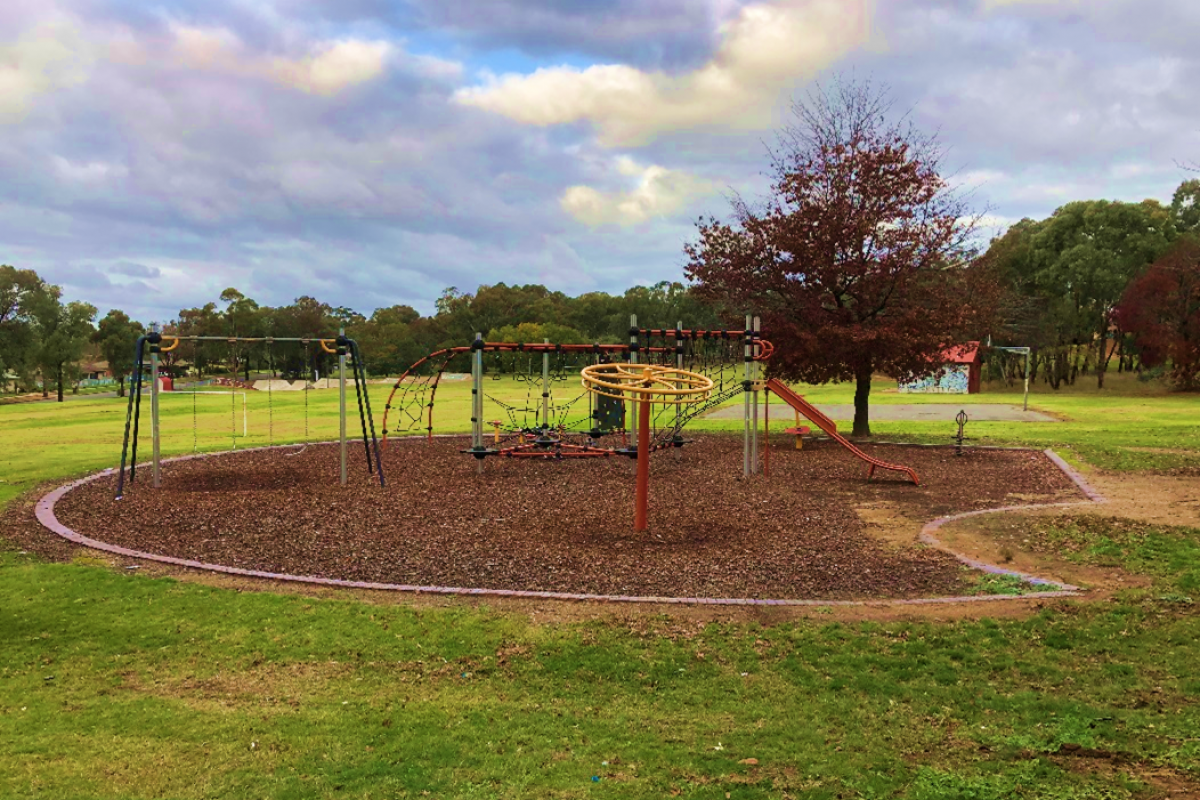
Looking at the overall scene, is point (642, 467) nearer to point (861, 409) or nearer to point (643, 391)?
point (643, 391)

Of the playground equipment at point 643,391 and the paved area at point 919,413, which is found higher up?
the playground equipment at point 643,391

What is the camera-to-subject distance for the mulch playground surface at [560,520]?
7.42 metres

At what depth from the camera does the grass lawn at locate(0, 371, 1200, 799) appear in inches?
150

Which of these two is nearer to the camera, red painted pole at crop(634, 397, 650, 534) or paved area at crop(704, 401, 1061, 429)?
red painted pole at crop(634, 397, 650, 534)

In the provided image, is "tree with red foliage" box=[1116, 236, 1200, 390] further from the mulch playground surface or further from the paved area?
the mulch playground surface

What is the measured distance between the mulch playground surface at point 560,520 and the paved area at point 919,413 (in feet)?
39.6

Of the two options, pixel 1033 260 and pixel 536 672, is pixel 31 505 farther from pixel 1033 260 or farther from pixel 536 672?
pixel 1033 260

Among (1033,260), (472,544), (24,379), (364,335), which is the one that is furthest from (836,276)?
(364,335)

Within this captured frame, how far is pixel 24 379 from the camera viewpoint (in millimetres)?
58812

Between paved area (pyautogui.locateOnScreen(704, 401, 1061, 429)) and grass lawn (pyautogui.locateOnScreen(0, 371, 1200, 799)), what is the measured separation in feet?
69.2

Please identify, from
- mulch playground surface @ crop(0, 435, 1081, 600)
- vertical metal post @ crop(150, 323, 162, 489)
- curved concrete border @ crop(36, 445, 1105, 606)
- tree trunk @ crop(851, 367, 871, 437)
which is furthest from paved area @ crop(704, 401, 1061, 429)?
vertical metal post @ crop(150, 323, 162, 489)

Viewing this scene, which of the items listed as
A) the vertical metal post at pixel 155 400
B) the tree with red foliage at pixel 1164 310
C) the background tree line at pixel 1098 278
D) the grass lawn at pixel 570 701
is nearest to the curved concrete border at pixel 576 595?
the grass lawn at pixel 570 701

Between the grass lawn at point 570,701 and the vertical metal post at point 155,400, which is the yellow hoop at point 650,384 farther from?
the vertical metal post at point 155,400

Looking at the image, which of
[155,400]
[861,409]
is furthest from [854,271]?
[155,400]
